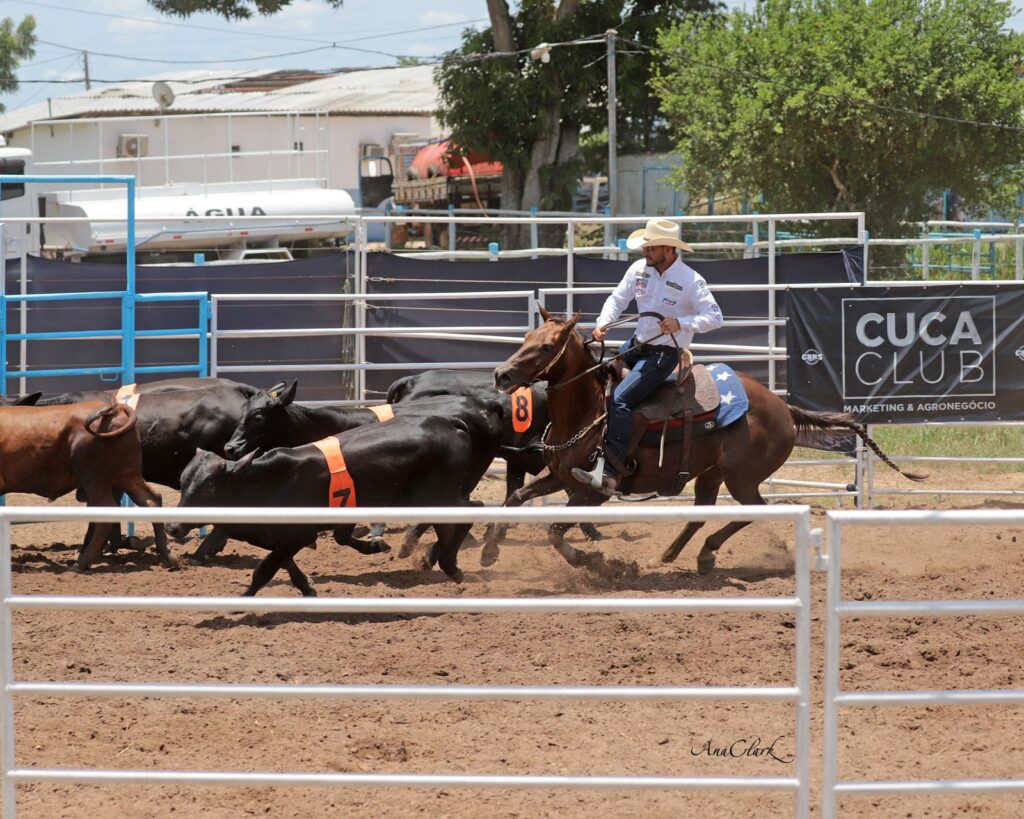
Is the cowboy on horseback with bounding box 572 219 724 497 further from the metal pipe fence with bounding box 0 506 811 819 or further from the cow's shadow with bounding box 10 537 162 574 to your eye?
the metal pipe fence with bounding box 0 506 811 819

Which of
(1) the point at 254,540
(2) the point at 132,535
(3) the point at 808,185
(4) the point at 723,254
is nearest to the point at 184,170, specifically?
(4) the point at 723,254

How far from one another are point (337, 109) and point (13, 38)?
2075cm

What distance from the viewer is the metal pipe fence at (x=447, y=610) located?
3670 mm

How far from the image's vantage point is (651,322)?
8.12 m

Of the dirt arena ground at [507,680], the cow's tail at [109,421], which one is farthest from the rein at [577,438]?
the cow's tail at [109,421]

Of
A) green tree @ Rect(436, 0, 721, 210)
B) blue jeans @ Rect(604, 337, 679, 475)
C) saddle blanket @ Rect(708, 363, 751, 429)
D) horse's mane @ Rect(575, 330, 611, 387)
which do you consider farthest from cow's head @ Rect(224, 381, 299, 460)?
green tree @ Rect(436, 0, 721, 210)

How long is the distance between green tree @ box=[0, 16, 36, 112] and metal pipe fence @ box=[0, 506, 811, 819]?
55.0 meters

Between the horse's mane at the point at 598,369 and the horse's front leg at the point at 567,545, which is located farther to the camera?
the horse's mane at the point at 598,369

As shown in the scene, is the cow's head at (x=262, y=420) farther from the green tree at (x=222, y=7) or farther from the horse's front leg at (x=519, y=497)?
the green tree at (x=222, y=7)

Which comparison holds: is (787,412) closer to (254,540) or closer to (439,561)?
(439,561)

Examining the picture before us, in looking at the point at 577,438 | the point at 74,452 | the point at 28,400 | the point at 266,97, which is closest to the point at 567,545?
the point at 577,438

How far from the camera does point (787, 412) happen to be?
8578 mm

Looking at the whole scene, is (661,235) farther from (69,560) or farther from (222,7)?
(222,7)

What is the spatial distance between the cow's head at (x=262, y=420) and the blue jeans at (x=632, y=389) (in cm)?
196
